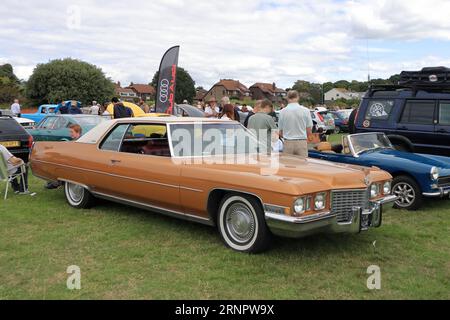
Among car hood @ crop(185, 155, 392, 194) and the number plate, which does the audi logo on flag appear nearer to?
the number plate

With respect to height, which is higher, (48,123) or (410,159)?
(48,123)

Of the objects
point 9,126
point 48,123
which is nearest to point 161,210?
point 9,126

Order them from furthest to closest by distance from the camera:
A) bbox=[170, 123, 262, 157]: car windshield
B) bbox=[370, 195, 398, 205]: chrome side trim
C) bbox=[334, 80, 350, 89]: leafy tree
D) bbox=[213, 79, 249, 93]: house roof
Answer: bbox=[334, 80, 350, 89]: leafy tree < bbox=[213, 79, 249, 93]: house roof < bbox=[170, 123, 262, 157]: car windshield < bbox=[370, 195, 398, 205]: chrome side trim

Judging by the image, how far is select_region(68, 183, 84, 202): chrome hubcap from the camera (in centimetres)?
662

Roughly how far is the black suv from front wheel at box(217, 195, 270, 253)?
510 centimetres

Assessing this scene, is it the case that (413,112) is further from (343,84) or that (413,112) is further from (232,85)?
(343,84)

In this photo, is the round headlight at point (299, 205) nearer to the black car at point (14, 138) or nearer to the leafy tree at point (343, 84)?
the black car at point (14, 138)

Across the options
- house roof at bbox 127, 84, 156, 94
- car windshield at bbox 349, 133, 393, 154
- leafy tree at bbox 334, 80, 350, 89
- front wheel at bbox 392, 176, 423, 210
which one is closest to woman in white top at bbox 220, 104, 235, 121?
car windshield at bbox 349, 133, 393, 154

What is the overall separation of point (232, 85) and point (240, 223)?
115m

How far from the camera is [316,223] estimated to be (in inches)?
165

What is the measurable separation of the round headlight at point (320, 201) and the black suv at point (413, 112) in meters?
4.97

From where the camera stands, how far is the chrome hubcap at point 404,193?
266 inches

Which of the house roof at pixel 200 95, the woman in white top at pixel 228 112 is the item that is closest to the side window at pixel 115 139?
the woman in white top at pixel 228 112
